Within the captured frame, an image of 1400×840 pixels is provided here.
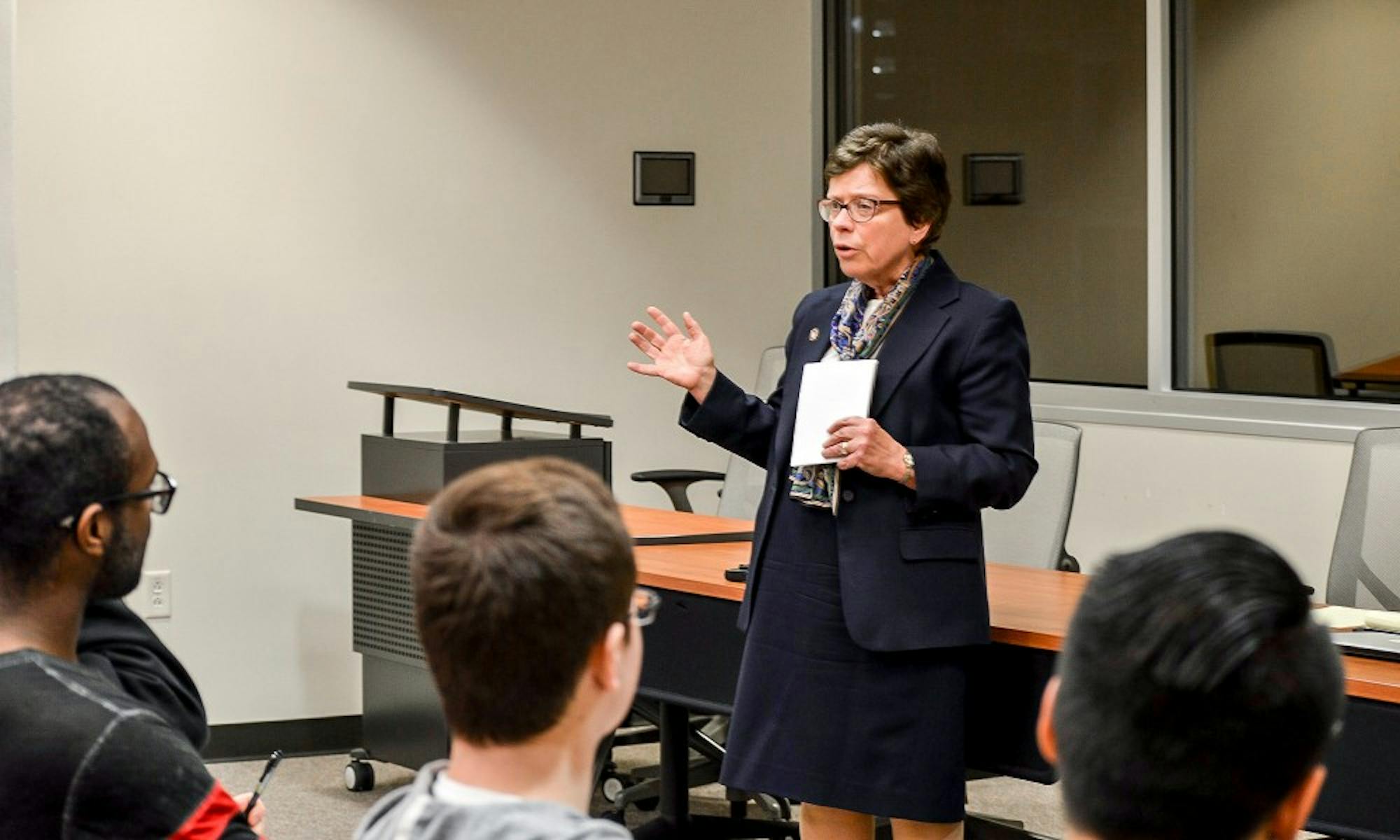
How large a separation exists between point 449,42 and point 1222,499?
2.60 meters

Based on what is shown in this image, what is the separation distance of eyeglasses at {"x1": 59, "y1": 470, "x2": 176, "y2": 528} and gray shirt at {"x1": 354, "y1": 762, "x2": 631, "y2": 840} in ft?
1.80

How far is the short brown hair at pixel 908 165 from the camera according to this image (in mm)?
2729

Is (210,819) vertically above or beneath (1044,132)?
beneath

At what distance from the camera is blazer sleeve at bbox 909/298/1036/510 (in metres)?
2.61

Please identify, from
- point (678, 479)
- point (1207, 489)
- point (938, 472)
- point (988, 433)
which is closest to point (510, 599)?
point (938, 472)

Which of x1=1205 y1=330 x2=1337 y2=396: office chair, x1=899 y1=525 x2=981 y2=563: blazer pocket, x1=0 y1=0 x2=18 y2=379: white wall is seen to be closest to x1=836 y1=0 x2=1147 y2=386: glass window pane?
x1=1205 y1=330 x2=1337 y2=396: office chair

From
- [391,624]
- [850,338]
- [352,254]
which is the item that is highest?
[352,254]

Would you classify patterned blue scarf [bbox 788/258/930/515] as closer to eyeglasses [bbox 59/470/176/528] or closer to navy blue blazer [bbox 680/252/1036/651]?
navy blue blazer [bbox 680/252/1036/651]

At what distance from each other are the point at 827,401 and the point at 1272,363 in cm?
253

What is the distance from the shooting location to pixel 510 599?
3.95ft

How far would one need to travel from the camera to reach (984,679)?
9.43ft

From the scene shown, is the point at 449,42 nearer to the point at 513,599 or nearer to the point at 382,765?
the point at 382,765

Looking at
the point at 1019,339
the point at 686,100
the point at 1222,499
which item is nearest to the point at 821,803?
the point at 1019,339

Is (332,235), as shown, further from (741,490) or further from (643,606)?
(643,606)
